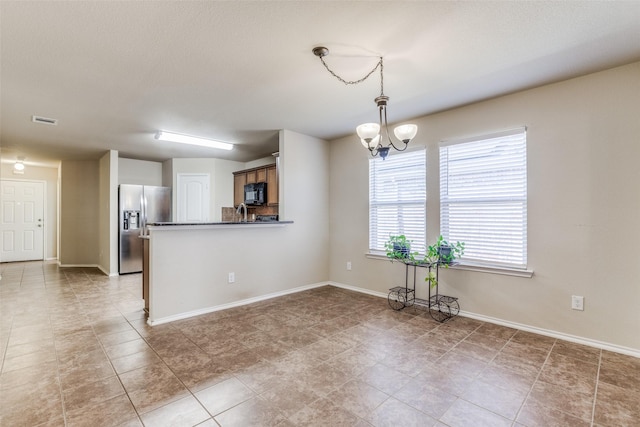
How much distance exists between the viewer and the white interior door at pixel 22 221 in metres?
7.51

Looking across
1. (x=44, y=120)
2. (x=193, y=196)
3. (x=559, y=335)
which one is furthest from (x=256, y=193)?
(x=559, y=335)

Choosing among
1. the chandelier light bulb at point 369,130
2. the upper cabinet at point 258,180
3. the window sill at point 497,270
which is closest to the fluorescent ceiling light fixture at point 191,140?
the upper cabinet at point 258,180

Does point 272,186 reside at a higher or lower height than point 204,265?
higher

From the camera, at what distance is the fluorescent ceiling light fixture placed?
4586 millimetres

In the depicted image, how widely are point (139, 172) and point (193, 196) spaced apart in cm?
134

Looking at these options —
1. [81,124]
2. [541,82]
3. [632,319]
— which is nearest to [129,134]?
[81,124]

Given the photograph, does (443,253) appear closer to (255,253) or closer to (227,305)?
(255,253)

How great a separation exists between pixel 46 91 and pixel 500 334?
16.6 feet

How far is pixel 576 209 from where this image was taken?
281 cm

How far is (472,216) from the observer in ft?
11.4

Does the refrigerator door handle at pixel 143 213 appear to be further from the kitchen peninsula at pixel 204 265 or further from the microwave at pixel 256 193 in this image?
the kitchen peninsula at pixel 204 265

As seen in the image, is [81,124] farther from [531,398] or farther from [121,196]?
[531,398]

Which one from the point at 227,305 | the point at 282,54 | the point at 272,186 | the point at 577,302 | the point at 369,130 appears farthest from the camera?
the point at 272,186

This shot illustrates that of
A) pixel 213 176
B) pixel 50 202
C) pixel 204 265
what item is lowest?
pixel 204 265
